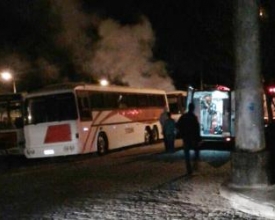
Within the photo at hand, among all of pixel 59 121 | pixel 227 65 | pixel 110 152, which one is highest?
pixel 227 65

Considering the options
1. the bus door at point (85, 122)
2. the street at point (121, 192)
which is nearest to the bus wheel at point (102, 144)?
the bus door at point (85, 122)

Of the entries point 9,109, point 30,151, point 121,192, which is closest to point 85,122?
point 30,151

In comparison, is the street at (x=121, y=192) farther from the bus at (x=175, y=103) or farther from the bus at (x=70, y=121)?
the bus at (x=175, y=103)

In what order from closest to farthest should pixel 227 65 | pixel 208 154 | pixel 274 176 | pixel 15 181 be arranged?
pixel 274 176 < pixel 15 181 < pixel 208 154 < pixel 227 65

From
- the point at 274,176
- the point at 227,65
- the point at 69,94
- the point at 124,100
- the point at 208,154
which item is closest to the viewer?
the point at 274,176

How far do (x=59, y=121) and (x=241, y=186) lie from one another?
10938mm

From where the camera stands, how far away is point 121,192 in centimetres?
1182

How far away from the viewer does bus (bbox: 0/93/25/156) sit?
22.3 m

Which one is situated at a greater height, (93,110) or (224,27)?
(224,27)

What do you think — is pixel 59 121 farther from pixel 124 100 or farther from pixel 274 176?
pixel 274 176

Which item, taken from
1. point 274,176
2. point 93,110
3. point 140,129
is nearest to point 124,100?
point 140,129

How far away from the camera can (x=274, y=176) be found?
1182 centimetres

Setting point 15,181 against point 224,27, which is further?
point 224,27

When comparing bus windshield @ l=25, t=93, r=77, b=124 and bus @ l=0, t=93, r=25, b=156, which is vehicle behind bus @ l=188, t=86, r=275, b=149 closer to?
bus windshield @ l=25, t=93, r=77, b=124
